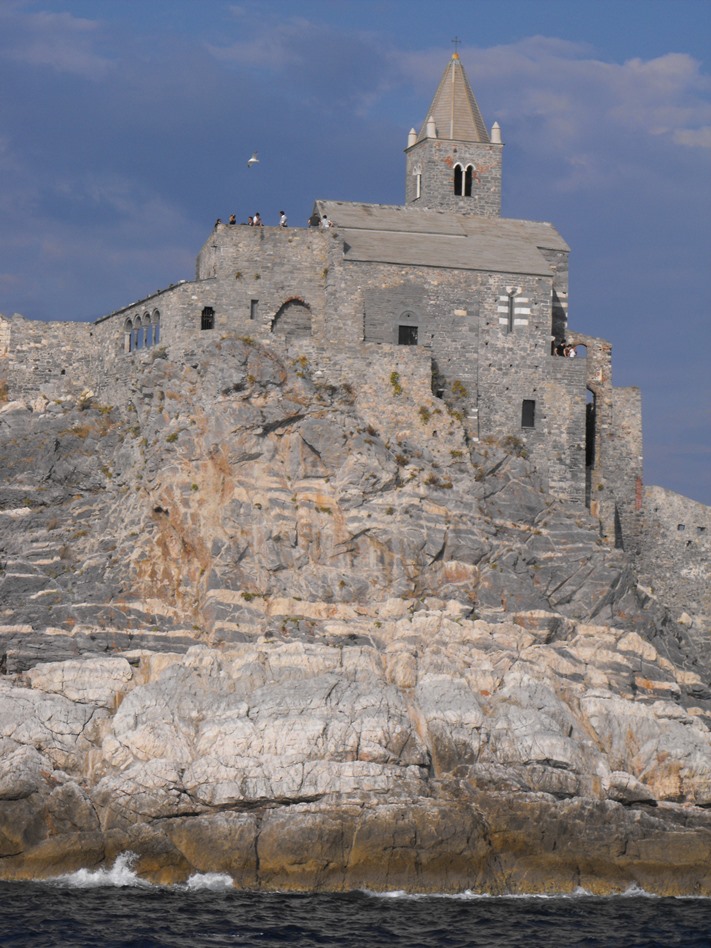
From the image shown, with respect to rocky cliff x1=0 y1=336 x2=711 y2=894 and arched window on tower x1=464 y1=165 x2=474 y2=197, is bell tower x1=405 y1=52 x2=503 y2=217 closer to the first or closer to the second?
arched window on tower x1=464 y1=165 x2=474 y2=197

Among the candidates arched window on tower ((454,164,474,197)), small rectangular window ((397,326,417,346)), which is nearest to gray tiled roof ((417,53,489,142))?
arched window on tower ((454,164,474,197))

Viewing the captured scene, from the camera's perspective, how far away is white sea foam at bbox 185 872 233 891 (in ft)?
188

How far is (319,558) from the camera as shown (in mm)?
65500

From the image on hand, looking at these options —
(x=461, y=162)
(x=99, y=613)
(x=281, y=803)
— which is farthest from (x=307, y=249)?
(x=281, y=803)

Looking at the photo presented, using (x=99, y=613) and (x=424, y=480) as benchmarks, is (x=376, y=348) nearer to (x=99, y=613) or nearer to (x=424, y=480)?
(x=424, y=480)

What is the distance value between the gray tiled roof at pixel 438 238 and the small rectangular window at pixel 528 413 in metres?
4.85

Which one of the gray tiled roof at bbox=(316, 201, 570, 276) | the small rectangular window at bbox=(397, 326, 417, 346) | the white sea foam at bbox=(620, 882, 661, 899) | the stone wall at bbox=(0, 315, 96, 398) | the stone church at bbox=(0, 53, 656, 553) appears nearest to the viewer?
the white sea foam at bbox=(620, 882, 661, 899)

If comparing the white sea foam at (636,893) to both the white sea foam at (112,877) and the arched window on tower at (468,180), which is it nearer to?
the white sea foam at (112,877)

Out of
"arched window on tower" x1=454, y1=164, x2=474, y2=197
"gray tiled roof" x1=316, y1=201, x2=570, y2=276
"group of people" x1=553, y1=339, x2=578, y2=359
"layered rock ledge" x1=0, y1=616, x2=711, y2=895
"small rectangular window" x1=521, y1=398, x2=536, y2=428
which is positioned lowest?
"layered rock ledge" x1=0, y1=616, x2=711, y2=895

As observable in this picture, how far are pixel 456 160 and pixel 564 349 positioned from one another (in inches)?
354

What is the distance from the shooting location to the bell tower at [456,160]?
75.8m


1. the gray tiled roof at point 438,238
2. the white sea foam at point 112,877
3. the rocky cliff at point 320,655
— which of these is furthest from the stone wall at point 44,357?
the white sea foam at point 112,877

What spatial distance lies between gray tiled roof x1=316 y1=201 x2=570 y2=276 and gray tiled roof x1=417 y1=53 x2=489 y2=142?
3.64 metres

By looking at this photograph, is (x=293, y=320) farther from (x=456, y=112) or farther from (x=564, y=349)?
(x=456, y=112)
